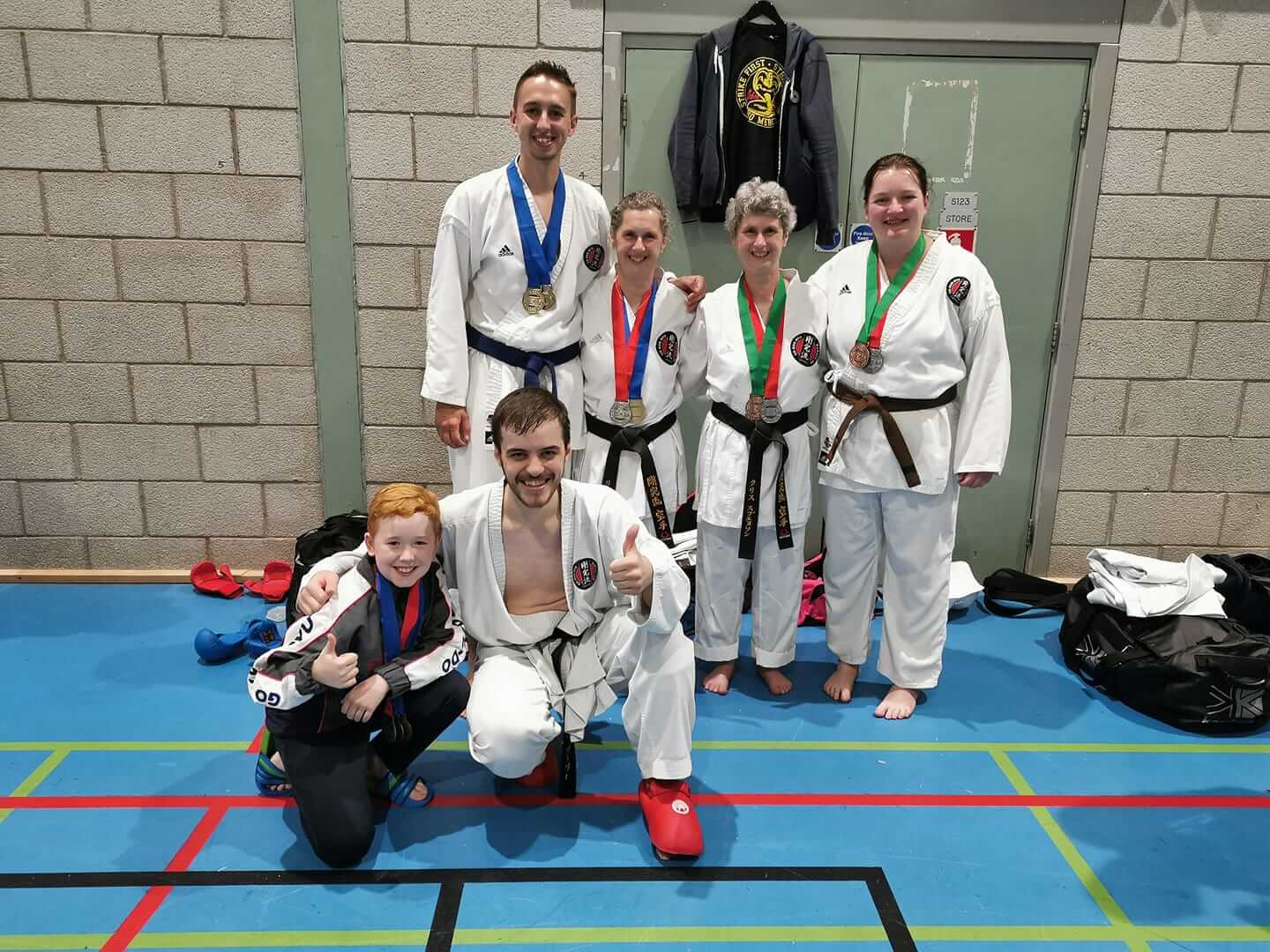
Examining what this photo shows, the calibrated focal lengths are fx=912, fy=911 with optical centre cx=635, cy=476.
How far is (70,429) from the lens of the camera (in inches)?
161

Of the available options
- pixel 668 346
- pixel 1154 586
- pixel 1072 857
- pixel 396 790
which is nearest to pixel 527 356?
pixel 668 346

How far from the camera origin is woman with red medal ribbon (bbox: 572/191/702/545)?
305cm

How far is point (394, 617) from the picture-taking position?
239 cm

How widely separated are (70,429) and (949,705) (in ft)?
12.8

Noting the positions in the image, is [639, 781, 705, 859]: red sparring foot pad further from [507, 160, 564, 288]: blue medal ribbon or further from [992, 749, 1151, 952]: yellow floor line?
[507, 160, 564, 288]: blue medal ribbon

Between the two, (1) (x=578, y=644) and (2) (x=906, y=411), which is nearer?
(1) (x=578, y=644)

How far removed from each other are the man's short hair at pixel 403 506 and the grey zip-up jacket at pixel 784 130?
6.89ft

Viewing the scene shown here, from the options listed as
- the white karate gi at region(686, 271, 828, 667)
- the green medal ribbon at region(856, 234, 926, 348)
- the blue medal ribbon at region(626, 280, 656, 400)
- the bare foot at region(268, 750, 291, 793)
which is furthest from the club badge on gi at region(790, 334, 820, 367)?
the bare foot at region(268, 750, 291, 793)

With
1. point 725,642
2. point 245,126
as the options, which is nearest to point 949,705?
point 725,642

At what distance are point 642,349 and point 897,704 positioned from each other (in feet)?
4.91

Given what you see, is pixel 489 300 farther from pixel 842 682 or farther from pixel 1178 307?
pixel 1178 307

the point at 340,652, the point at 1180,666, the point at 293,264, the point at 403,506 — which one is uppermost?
the point at 293,264

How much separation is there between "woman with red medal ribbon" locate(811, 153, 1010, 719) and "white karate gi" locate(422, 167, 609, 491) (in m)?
0.85

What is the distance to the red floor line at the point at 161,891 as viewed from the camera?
2.06 metres
